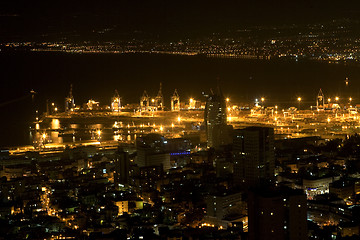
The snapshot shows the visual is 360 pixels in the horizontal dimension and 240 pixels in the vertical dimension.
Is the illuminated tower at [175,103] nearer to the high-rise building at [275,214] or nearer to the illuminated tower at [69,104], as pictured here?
the illuminated tower at [69,104]

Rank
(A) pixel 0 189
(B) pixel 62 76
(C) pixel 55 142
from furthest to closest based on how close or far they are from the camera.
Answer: (B) pixel 62 76 → (C) pixel 55 142 → (A) pixel 0 189

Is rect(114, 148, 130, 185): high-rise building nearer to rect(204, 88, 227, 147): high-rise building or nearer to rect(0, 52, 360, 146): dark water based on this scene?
rect(204, 88, 227, 147): high-rise building

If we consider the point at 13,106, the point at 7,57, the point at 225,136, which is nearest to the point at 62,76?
the point at 7,57

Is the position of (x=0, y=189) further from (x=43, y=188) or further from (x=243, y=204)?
(x=243, y=204)

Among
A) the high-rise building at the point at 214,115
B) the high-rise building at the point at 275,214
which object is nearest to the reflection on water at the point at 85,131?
the high-rise building at the point at 214,115

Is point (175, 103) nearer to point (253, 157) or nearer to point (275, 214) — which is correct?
point (253, 157)

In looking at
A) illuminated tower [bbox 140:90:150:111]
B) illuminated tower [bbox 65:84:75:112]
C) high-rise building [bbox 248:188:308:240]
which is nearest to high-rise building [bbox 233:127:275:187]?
high-rise building [bbox 248:188:308:240]
